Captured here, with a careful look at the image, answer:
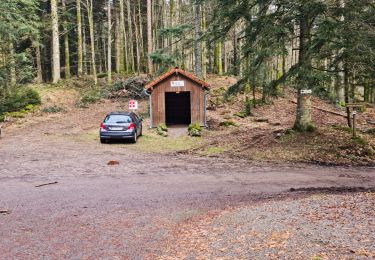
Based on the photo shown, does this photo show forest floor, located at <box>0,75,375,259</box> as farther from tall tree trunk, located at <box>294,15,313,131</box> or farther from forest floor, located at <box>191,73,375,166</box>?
tall tree trunk, located at <box>294,15,313,131</box>

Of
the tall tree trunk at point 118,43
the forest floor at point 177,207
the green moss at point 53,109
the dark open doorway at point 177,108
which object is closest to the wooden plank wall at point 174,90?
the dark open doorway at point 177,108

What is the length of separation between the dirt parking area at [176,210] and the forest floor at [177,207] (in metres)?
0.02

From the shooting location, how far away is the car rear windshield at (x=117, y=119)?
18641mm

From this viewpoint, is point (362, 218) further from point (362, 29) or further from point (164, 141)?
point (164, 141)

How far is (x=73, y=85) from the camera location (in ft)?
106

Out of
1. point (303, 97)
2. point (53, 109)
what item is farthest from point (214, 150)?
point (53, 109)

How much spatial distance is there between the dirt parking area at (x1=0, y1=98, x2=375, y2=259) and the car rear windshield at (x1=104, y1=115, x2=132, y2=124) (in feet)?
12.8

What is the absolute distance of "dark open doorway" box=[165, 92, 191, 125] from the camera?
30.0 m

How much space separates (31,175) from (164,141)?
8.76 meters

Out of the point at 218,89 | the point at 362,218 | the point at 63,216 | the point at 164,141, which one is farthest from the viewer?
the point at 218,89

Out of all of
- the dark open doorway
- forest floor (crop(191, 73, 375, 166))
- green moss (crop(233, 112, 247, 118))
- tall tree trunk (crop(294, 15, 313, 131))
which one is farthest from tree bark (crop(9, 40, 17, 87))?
tall tree trunk (crop(294, 15, 313, 131))

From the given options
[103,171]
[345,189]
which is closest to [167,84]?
[103,171]

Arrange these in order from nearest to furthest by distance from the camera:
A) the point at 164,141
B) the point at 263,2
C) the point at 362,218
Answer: the point at 362,218 < the point at 263,2 < the point at 164,141

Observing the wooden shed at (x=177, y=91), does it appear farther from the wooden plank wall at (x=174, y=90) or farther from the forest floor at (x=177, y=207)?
the forest floor at (x=177, y=207)
